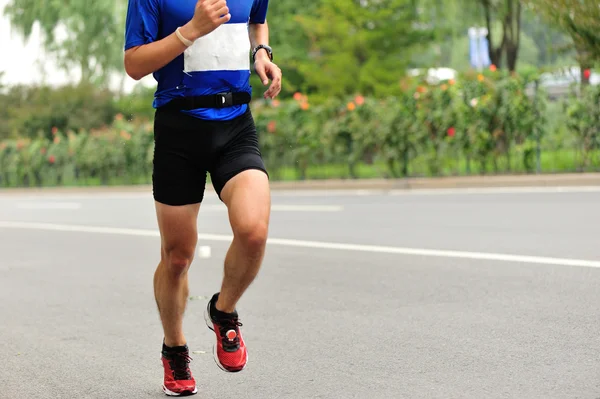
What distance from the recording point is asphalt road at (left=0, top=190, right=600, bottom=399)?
544cm

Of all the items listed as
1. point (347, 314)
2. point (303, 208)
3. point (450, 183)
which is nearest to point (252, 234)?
point (347, 314)

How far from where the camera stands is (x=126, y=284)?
9.73 metres

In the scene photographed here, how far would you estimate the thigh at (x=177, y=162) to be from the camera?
192 inches

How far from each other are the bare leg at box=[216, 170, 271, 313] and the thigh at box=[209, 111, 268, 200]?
3 cm

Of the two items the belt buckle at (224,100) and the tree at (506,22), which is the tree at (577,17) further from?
the belt buckle at (224,100)

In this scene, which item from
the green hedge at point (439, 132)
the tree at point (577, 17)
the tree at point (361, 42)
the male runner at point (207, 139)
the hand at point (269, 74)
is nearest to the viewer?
the male runner at point (207, 139)

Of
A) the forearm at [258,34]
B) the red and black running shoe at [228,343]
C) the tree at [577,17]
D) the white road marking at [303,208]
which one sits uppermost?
the tree at [577,17]

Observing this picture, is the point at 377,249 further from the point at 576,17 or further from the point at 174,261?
the point at 576,17

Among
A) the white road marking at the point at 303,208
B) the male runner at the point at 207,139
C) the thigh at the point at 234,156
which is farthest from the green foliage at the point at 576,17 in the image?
the thigh at the point at 234,156

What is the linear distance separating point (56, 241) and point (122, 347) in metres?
8.37

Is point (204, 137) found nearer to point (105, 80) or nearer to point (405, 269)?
point (405, 269)

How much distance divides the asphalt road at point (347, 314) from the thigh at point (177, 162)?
0.94m

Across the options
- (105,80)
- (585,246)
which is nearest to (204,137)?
(585,246)

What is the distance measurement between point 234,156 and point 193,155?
17 cm
